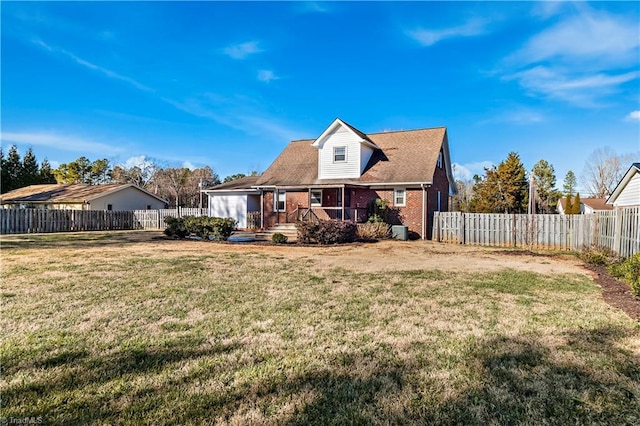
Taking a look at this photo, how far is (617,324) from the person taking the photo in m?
4.81

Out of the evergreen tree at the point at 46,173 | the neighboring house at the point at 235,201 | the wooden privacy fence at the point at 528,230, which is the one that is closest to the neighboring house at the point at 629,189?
the wooden privacy fence at the point at 528,230

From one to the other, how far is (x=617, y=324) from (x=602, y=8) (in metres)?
10.5

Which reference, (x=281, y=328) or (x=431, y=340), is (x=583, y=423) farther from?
(x=281, y=328)

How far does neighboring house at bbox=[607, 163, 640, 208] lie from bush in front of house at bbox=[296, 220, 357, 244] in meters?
12.6

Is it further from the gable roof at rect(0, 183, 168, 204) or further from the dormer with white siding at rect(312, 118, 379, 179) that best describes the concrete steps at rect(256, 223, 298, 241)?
the gable roof at rect(0, 183, 168, 204)

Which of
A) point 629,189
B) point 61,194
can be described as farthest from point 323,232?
point 61,194

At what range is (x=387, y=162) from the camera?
856 inches

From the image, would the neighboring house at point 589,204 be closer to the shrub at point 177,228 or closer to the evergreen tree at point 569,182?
the evergreen tree at point 569,182

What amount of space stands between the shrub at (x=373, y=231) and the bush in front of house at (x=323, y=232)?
1.68 meters

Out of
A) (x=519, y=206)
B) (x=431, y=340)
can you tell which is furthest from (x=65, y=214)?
(x=519, y=206)

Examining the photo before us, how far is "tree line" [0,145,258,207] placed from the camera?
40.5 meters

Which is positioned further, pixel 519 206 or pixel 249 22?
pixel 519 206

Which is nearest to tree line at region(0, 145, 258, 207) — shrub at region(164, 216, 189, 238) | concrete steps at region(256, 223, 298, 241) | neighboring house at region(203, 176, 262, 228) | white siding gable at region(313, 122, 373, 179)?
neighboring house at region(203, 176, 262, 228)

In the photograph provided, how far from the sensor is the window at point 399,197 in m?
20.2
